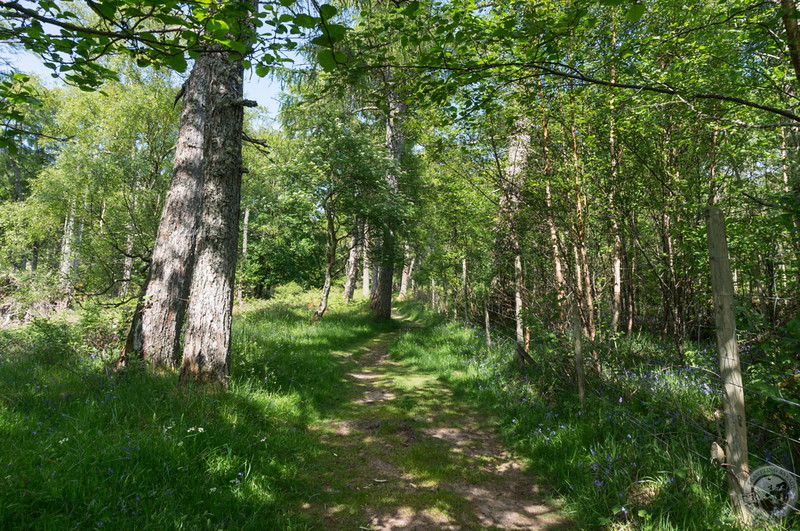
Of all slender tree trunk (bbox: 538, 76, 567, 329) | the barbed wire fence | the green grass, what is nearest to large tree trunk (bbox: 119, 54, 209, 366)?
the green grass

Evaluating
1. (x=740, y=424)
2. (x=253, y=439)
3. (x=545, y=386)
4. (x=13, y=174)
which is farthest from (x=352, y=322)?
(x=13, y=174)

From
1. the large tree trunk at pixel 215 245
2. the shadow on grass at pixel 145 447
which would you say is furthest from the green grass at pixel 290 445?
the large tree trunk at pixel 215 245

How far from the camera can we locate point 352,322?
13227mm

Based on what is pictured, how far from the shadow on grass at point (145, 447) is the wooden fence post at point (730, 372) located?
320 cm

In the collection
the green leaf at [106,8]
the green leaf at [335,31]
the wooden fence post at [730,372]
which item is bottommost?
the wooden fence post at [730,372]

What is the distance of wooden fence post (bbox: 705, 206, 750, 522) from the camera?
2.71 metres

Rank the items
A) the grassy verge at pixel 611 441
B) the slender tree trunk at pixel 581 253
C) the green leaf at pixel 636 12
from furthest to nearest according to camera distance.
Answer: the slender tree trunk at pixel 581 253
the grassy verge at pixel 611 441
the green leaf at pixel 636 12

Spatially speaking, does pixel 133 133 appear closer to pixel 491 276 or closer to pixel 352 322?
pixel 352 322

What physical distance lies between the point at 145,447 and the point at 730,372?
4507 millimetres

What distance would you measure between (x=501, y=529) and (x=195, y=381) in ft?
12.3

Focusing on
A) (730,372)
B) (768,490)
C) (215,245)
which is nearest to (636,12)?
(730,372)

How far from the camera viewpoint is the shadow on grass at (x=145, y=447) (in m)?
2.49

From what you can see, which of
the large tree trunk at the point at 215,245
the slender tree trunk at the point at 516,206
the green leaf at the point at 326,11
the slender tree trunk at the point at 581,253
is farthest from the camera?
the slender tree trunk at the point at 516,206

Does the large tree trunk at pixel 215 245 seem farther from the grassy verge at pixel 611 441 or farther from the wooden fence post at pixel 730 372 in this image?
the wooden fence post at pixel 730 372
